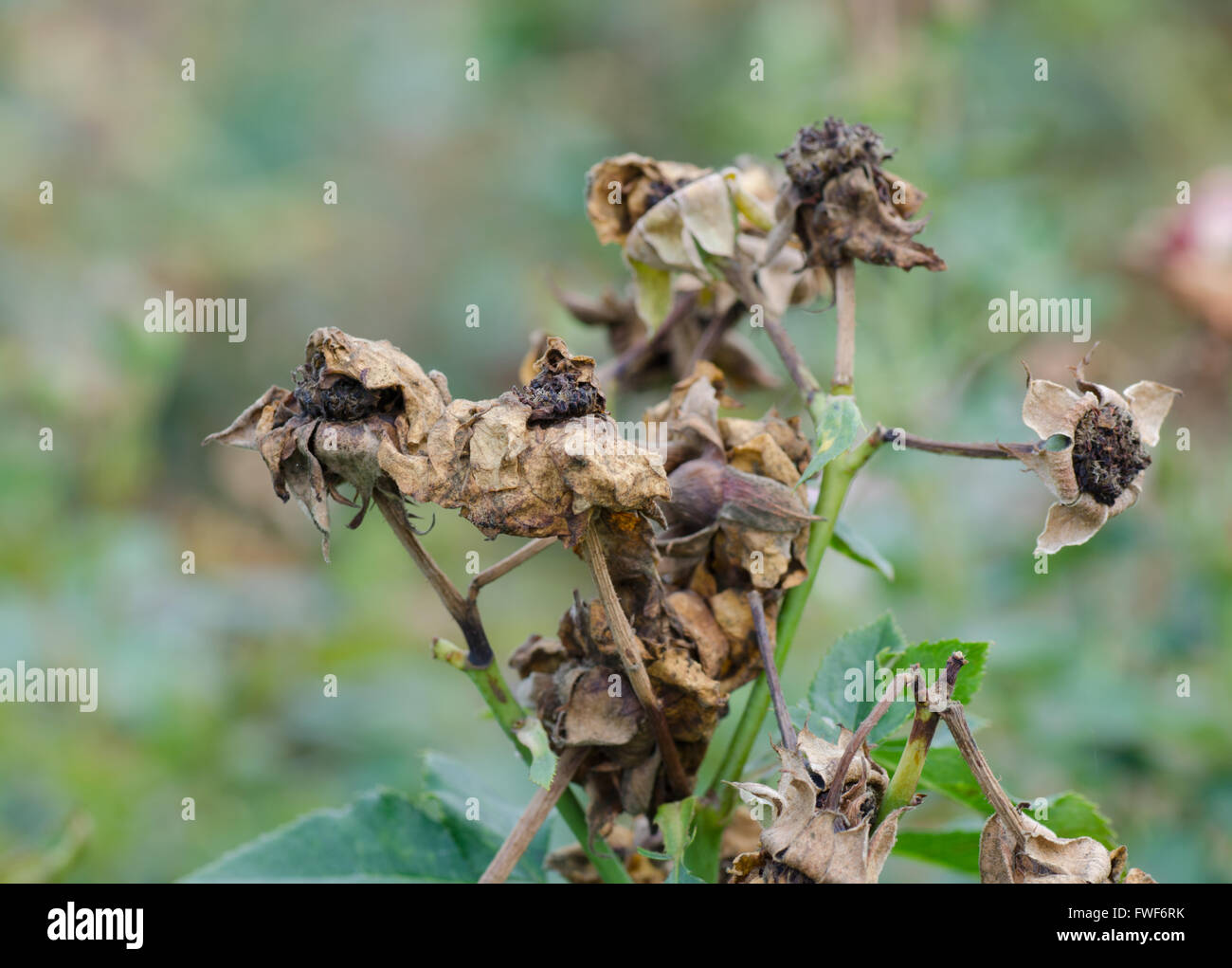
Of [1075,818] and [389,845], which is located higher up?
[1075,818]

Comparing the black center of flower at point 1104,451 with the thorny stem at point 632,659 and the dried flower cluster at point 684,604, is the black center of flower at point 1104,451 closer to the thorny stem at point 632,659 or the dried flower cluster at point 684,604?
the dried flower cluster at point 684,604

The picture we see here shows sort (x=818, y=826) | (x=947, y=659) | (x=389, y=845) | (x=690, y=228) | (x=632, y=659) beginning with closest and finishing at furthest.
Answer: (x=818, y=826) < (x=632, y=659) < (x=947, y=659) < (x=690, y=228) < (x=389, y=845)

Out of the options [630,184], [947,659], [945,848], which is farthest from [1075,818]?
[630,184]

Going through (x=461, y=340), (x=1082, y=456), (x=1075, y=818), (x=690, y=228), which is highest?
(x=690, y=228)

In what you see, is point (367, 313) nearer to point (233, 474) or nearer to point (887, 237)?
point (233, 474)

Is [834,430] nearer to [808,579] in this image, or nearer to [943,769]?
[808,579]

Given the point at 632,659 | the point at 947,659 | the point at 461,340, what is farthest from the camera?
the point at 461,340

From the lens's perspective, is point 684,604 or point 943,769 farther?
point 943,769

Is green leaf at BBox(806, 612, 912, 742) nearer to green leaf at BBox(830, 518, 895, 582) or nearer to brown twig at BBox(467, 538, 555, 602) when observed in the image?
green leaf at BBox(830, 518, 895, 582)
